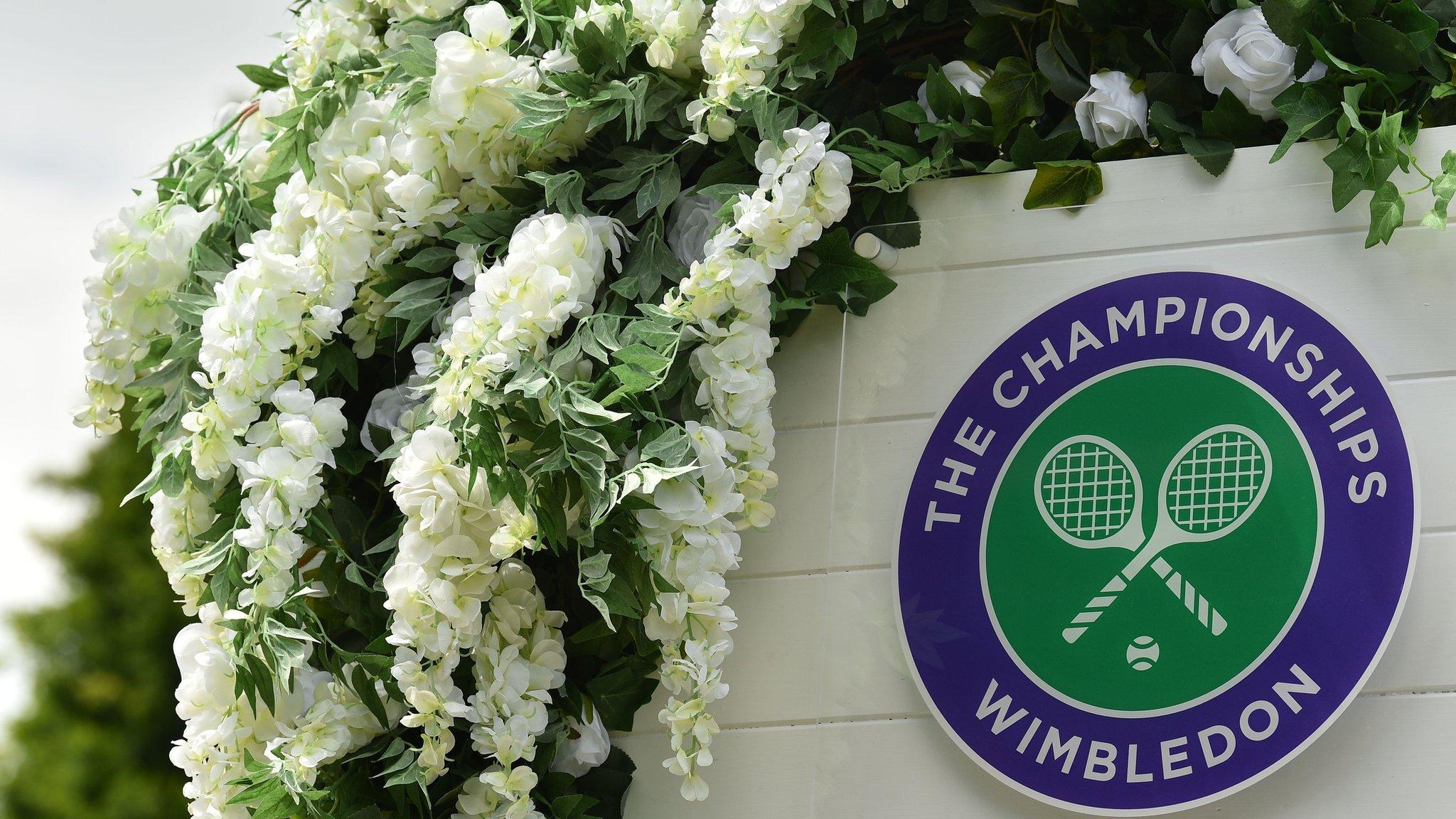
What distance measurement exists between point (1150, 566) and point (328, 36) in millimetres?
1195

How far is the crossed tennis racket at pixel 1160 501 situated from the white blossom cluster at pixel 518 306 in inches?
20.5

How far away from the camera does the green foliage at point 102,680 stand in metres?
4.97

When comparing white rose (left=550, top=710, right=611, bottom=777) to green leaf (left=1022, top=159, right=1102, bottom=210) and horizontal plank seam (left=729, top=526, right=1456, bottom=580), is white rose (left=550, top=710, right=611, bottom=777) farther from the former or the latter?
green leaf (left=1022, top=159, right=1102, bottom=210)

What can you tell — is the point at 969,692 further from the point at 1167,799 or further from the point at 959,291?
the point at 959,291

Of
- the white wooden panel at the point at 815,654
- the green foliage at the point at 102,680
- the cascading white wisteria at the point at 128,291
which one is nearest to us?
the white wooden panel at the point at 815,654

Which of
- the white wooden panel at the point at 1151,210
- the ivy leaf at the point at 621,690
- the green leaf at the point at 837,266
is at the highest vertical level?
the white wooden panel at the point at 1151,210

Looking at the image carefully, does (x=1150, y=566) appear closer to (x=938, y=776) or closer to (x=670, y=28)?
(x=938, y=776)

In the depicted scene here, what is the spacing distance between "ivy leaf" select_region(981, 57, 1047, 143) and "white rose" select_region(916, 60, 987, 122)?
35mm

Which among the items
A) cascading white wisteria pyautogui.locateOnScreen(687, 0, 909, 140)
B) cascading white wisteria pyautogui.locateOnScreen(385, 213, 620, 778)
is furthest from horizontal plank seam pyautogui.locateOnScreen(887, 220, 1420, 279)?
cascading white wisteria pyautogui.locateOnScreen(385, 213, 620, 778)

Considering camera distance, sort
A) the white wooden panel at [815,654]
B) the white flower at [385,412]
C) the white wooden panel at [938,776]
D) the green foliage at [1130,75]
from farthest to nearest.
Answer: the white flower at [385,412]
the white wooden panel at [815,654]
the green foliage at [1130,75]
the white wooden panel at [938,776]

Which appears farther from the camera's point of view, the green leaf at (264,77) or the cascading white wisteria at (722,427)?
the green leaf at (264,77)

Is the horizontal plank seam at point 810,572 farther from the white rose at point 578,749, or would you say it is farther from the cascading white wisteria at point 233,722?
the cascading white wisteria at point 233,722

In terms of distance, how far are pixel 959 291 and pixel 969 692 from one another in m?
0.43

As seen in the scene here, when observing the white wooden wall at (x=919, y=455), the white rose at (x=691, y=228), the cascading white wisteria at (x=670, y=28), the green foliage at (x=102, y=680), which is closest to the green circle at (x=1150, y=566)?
the white wooden wall at (x=919, y=455)
